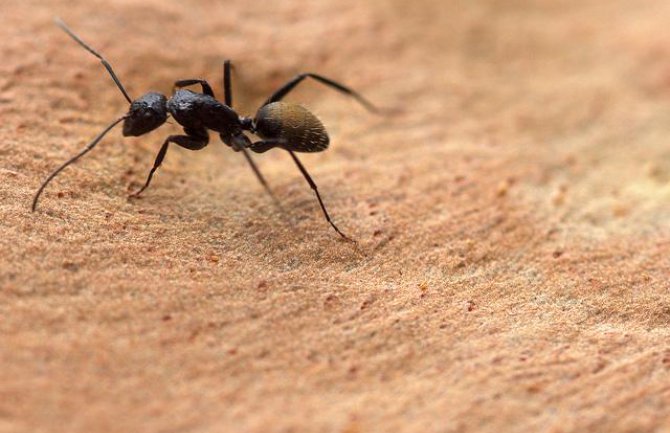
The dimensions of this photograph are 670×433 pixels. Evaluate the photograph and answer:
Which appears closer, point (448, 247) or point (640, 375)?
point (640, 375)

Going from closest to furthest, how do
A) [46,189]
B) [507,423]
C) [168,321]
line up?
1. [507,423]
2. [168,321]
3. [46,189]

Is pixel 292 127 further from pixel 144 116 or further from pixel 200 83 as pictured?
pixel 144 116

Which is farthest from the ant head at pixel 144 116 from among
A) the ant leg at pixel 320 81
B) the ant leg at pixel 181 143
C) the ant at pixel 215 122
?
the ant leg at pixel 320 81

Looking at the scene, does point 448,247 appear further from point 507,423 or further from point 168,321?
point 168,321

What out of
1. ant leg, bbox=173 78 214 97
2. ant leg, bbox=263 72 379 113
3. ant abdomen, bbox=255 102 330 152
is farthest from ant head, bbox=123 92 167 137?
ant leg, bbox=263 72 379 113

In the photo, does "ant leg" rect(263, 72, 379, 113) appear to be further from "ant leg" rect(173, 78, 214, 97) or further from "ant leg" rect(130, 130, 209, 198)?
"ant leg" rect(130, 130, 209, 198)

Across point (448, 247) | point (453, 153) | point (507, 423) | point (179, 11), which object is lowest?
point (507, 423)

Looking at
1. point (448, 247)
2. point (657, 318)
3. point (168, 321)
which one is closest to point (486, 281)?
point (448, 247)
